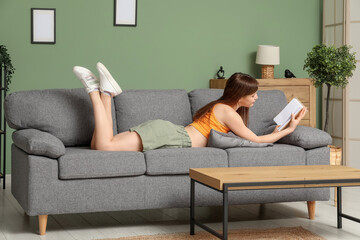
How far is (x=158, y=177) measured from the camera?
143 inches

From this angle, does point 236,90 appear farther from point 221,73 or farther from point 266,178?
point 221,73

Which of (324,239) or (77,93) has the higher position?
(77,93)

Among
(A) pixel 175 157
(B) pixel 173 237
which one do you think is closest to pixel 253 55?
(A) pixel 175 157

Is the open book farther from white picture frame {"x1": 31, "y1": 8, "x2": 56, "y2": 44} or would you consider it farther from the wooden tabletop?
white picture frame {"x1": 31, "y1": 8, "x2": 56, "y2": 44}

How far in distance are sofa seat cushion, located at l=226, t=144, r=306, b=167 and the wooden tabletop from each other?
42cm

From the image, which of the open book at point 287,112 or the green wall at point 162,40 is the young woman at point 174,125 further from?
the green wall at point 162,40


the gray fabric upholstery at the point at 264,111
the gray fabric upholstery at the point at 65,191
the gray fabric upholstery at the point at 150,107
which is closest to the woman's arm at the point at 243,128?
the gray fabric upholstery at the point at 264,111

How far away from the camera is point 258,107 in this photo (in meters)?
4.41

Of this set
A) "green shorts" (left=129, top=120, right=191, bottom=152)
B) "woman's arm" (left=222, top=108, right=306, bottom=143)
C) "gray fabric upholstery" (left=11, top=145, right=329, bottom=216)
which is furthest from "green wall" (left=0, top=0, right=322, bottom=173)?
"woman's arm" (left=222, top=108, right=306, bottom=143)

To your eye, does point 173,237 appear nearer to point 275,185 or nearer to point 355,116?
point 275,185

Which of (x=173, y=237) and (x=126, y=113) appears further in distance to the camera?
(x=126, y=113)

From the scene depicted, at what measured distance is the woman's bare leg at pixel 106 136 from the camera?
146 inches

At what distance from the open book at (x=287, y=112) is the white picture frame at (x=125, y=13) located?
224cm

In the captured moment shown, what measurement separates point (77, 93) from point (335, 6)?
3354mm
